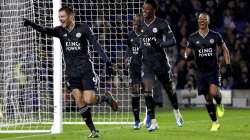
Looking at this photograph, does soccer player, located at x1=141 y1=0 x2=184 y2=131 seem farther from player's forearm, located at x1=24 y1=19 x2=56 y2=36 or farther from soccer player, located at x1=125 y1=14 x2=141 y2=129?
player's forearm, located at x1=24 y1=19 x2=56 y2=36

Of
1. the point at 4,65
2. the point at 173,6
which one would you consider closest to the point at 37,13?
the point at 4,65

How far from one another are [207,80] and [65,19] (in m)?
3.27

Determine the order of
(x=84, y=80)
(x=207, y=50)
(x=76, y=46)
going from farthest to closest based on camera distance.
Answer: (x=207, y=50) < (x=76, y=46) < (x=84, y=80)

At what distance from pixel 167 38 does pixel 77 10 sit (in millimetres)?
4887

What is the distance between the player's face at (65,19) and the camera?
505 inches

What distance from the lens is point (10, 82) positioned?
58.1 ft

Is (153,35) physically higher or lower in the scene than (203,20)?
lower

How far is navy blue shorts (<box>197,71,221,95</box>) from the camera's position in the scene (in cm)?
1464

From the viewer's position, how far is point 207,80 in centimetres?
1470

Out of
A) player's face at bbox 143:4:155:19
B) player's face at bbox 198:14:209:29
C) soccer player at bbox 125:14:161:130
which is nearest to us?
Answer: player's face at bbox 143:4:155:19

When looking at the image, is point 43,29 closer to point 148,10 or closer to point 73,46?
point 73,46

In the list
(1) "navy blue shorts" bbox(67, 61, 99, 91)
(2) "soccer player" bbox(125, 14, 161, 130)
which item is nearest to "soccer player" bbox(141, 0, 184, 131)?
(2) "soccer player" bbox(125, 14, 161, 130)

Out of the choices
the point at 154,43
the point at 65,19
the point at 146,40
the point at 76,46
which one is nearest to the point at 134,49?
the point at 146,40

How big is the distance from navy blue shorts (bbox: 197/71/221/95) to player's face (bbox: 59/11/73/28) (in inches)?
121
